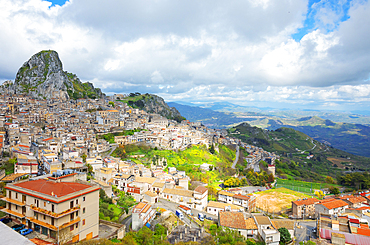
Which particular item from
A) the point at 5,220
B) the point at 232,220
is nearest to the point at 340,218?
the point at 232,220

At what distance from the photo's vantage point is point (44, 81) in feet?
248

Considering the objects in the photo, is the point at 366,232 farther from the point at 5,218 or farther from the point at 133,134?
the point at 133,134

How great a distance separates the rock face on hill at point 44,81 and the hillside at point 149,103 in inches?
716

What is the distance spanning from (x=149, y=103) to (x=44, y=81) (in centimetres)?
4098

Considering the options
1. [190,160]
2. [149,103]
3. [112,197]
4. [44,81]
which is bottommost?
[190,160]

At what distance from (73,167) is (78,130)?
1985cm

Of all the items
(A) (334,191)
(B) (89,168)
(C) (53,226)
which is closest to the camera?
(C) (53,226)

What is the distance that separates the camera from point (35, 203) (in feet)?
45.8

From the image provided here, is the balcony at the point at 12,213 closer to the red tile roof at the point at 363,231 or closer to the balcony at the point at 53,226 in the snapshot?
the balcony at the point at 53,226

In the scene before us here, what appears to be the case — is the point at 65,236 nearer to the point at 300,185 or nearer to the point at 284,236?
the point at 284,236

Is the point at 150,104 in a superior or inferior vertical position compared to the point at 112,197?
superior

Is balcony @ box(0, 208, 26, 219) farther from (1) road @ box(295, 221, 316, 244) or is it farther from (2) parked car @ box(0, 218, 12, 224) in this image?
(1) road @ box(295, 221, 316, 244)

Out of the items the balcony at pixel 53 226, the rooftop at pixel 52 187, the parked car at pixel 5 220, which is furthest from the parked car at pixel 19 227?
the rooftop at pixel 52 187

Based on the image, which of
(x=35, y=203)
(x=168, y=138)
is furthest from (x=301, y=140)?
(x=35, y=203)
